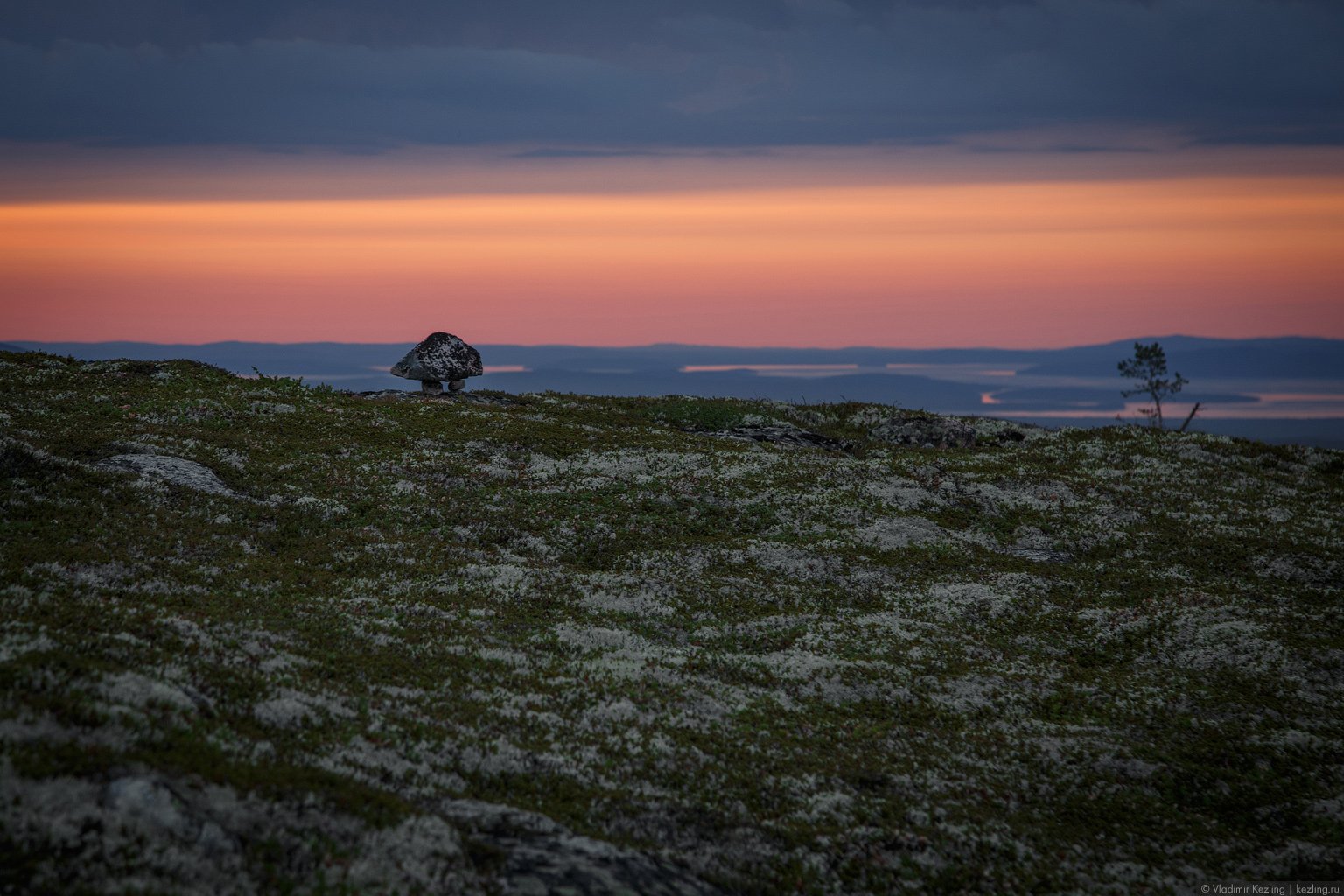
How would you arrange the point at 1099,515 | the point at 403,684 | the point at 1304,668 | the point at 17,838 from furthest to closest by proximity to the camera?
the point at 1099,515 < the point at 1304,668 < the point at 403,684 < the point at 17,838

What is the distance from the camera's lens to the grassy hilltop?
1305 centimetres

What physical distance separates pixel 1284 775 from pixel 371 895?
19.9 m

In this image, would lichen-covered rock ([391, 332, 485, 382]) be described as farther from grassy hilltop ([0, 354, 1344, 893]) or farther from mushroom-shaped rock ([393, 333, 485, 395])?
grassy hilltop ([0, 354, 1344, 893])

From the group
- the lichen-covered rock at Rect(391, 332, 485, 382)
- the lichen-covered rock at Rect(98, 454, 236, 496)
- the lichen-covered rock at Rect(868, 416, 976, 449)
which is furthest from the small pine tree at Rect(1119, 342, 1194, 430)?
the lichen-covered rock at Rect(98, 454, 236, 496)

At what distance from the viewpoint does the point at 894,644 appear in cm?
2736

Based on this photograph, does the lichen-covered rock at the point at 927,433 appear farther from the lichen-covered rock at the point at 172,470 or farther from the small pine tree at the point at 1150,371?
the small pine tree at the point at 1150,371

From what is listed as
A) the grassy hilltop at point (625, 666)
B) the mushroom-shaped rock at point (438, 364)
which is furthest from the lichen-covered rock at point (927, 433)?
the mushroom-shaped rock at point (438, 364)

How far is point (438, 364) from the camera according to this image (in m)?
62.9

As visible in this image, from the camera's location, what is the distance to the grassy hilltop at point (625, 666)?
13.1 metres

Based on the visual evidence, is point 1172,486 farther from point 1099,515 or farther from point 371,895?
point 371,895

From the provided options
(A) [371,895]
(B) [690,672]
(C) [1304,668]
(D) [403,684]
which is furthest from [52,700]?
(C) [1304,668]

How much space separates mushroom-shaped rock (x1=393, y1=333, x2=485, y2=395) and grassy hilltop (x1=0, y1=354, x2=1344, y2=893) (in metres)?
14.8

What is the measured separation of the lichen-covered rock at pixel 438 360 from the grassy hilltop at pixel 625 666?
48.5 feet

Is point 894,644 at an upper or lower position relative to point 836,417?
lower
